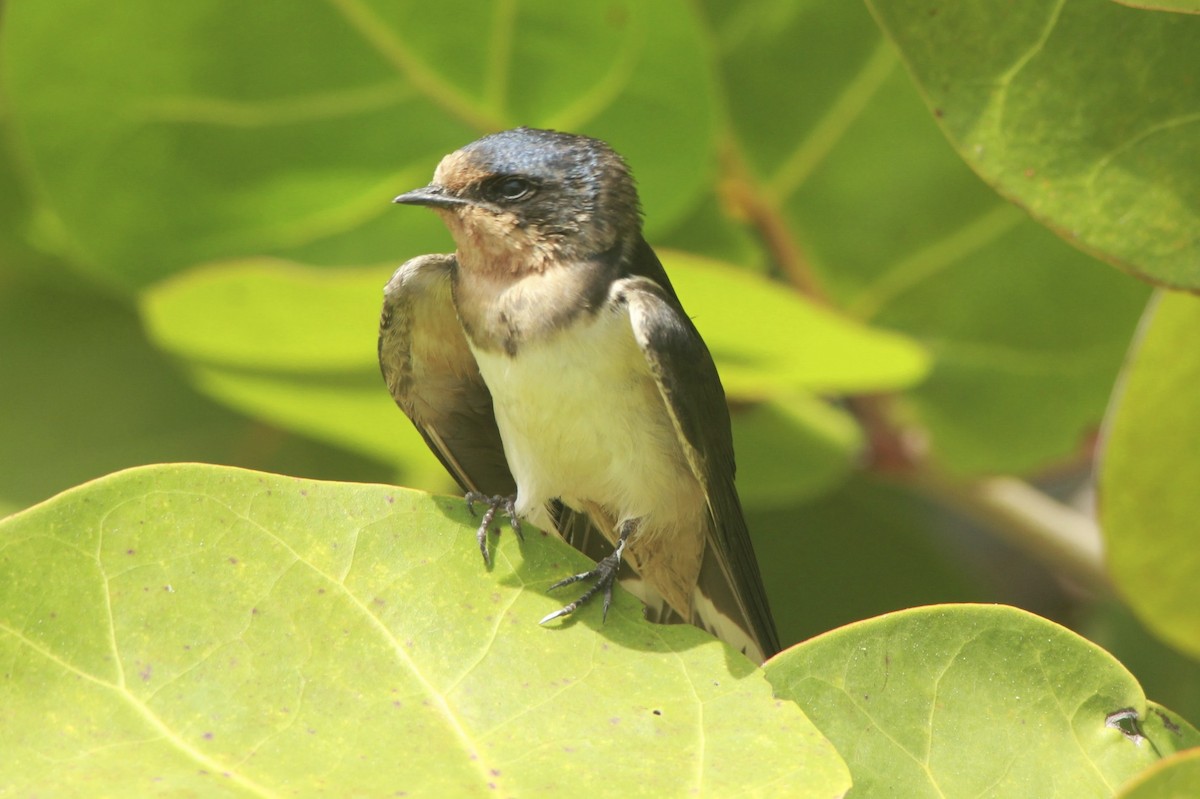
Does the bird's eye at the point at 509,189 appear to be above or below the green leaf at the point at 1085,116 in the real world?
below

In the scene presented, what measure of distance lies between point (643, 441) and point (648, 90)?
0.52 meters

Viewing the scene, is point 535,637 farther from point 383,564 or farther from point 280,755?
point 280,755

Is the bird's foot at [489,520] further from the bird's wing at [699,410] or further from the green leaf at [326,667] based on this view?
the bird's wing at [699,410]

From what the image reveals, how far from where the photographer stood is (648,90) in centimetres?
208

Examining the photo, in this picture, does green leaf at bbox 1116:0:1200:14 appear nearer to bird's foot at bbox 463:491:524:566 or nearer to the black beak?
bird's foot at bbox 463:491:524:566

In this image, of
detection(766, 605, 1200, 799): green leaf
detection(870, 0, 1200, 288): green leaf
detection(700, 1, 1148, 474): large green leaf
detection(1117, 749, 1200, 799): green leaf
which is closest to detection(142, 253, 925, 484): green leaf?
detection(700, 1, 1148, 474): large green leaf

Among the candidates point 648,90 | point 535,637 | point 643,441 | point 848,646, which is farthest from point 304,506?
point 648,90

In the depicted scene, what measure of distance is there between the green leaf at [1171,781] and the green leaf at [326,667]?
10.7 inches

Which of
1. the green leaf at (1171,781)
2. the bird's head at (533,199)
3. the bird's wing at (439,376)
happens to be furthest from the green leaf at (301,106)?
the green leaf at (1171,781)

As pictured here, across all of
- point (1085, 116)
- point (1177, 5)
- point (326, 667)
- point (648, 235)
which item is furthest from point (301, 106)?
point (1177, 5)

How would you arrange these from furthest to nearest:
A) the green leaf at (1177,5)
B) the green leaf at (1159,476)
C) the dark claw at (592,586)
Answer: the green leaf at (1159,476)
the dark claw at (592,586)
the green leaf at (1177,5)

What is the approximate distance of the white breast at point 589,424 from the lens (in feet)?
6.32

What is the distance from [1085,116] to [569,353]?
2.61 ft

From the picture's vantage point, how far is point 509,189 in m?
2.02
